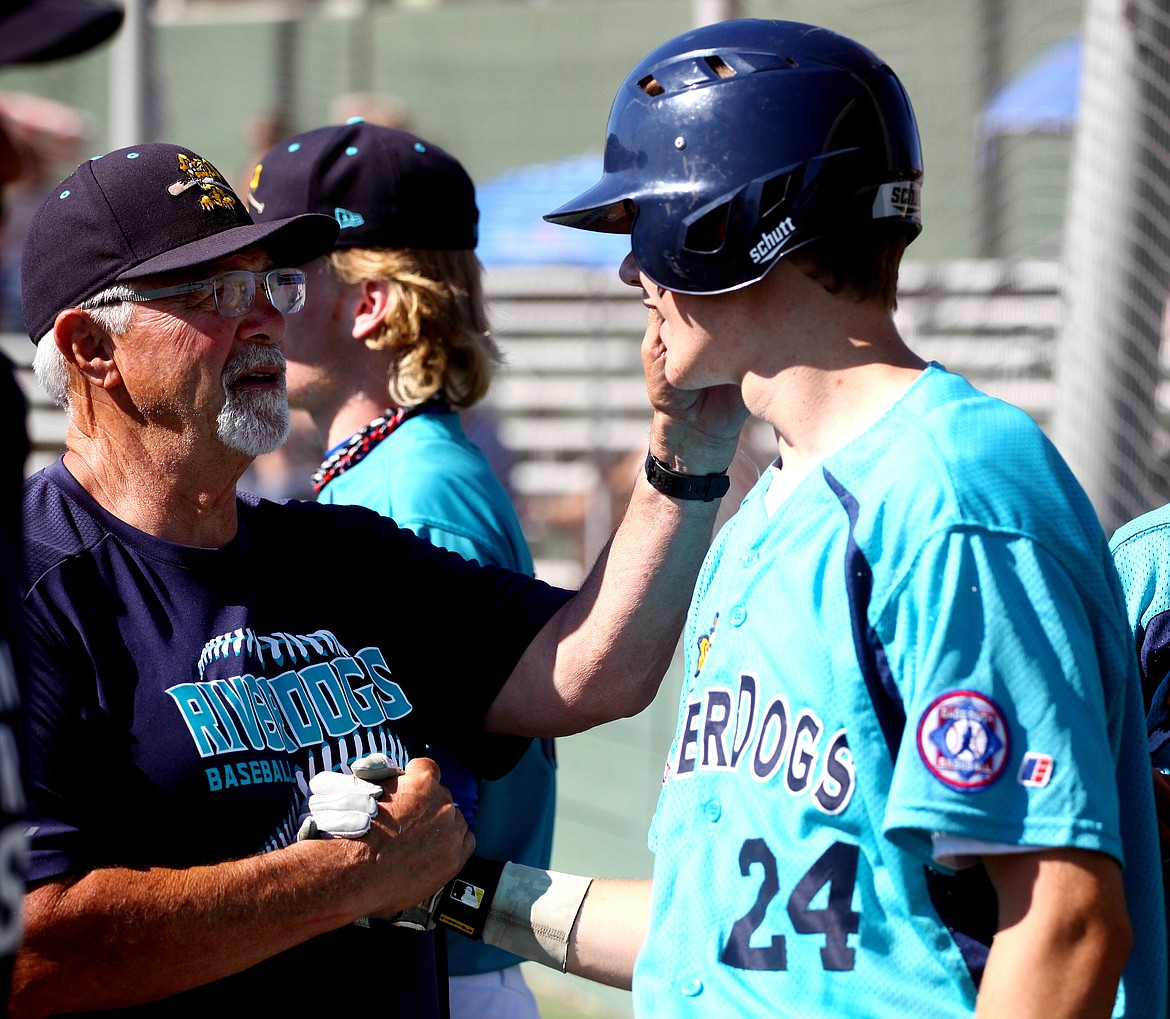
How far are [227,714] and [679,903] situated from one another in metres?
0.78

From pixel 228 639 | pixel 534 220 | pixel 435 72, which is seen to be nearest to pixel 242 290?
pixel 228 639

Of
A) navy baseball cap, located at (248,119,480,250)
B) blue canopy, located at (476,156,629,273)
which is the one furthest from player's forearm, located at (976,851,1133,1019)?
blue canopy, located at (476,156,629,273)

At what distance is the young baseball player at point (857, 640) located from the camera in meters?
1.49

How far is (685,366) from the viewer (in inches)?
75.1

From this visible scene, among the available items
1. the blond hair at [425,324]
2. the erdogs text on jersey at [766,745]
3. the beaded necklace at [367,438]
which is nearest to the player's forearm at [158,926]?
the erdogs text on jersey at [766,745]

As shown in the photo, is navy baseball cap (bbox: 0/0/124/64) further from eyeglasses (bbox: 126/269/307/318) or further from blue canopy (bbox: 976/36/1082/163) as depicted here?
blue canopy (bbox: 976/36/1082/163)

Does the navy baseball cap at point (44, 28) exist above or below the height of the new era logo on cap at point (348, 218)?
above

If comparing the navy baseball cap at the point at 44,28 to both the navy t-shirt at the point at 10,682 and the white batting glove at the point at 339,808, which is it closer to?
the navy t-shirt at the point at 10,682

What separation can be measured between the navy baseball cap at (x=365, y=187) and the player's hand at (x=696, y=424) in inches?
41.3

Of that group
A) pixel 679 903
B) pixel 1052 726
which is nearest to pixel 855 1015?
pixel 679 903

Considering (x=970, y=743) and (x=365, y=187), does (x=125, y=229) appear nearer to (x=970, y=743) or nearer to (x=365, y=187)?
(x=365, y=187)

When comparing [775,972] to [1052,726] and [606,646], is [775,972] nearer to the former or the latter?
[1052,726]

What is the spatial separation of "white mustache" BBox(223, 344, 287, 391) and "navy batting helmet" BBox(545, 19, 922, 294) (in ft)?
2.89

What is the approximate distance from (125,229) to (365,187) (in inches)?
35.7
